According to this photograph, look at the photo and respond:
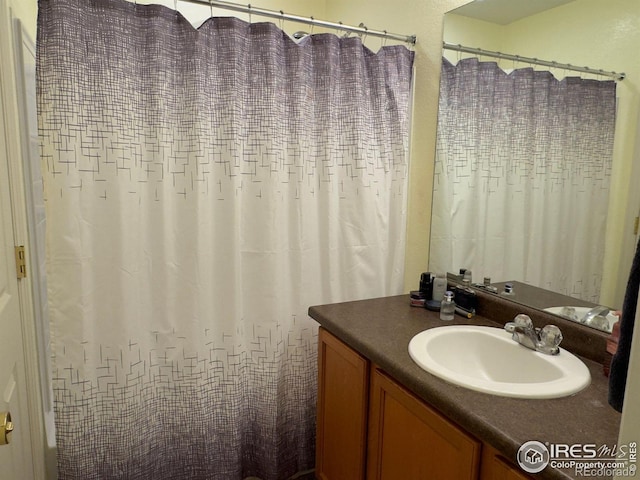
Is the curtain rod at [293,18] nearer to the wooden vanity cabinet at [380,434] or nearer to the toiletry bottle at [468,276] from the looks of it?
the toiletry bottle at [468,276]

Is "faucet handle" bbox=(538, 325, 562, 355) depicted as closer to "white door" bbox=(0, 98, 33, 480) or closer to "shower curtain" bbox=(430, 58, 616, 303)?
"shower curtain" bbox=(430, 58, 616, 303)

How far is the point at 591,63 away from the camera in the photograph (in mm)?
1216

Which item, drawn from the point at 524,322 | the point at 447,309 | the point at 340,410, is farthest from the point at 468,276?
the point at 340,410

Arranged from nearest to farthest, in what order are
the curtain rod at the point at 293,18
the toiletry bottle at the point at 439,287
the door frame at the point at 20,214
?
the door frame at the point at 20,214
the curtain rod at the point at 293,18
the toiletry bottle at the point at 439,287

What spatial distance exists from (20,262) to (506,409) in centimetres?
141

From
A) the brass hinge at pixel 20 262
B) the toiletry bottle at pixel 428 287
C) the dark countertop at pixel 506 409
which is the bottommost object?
the dark countertop at pixel 506 409

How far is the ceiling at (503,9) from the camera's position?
52.7 inches

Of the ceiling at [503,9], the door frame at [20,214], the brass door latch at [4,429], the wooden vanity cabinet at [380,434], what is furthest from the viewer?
the ceiling at [503,9]

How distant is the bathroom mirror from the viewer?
3.74 feet

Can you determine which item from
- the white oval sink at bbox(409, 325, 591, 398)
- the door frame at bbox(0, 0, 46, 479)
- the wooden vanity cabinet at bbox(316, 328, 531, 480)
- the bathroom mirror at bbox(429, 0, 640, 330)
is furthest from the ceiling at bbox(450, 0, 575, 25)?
the door frame at bbox(0, 0, 46, 479)

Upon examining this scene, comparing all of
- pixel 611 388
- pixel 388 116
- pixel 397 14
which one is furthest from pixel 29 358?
pixel 397 14

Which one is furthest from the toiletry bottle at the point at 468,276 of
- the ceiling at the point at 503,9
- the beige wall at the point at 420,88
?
the ceiling at the point at 503,9

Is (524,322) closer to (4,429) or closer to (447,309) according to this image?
(447,309)

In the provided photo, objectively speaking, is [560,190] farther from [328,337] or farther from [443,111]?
[328,337]
